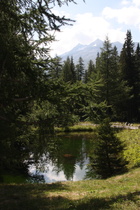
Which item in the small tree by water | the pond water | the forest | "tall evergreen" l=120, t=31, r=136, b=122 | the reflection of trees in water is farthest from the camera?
"tall evergreen" l=120, t=31, r=136, b=122

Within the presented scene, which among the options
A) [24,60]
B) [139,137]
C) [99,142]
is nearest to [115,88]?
[139,137]

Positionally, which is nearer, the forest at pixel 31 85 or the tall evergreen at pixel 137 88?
the forest at pixel 31 85

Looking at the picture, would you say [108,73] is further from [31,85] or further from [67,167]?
[31,85]

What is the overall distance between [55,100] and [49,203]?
4190mm

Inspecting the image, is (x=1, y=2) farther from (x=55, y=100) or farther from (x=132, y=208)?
(x=132, y=208)

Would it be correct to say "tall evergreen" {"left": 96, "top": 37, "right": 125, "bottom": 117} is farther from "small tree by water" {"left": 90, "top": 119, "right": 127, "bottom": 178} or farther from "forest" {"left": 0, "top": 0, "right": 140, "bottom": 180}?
"forest" {"left": 0, "top": 0, "right": 140, "bottom": 180}

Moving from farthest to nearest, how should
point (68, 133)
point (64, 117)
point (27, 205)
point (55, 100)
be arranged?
1. point (68, 133)
2. point (64, 117)
3. point (55, 100)
4. point (27, 205)

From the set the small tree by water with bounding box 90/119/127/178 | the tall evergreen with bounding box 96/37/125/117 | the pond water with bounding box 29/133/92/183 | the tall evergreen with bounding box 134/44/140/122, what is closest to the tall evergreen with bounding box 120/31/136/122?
the tall evergreen with bounding box 134/44/140/122

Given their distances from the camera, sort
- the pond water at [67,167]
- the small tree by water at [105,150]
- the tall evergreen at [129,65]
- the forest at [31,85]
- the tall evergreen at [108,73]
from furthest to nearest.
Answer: the tall evergreen at [129,65] < the tall evergreen at [108,73] < the pond water at [67,167] < the small tree by water at [105,150] < the forest at [31,85]

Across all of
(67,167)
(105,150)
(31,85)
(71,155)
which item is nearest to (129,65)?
(71,155)

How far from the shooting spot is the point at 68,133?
34656mm

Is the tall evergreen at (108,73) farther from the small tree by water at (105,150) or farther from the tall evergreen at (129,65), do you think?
the small tree by water at (105,150)

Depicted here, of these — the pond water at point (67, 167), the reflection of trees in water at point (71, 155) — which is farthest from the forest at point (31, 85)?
the reflection of trees in water at point (71, 155)

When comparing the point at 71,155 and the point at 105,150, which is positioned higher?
the point at 105,150
